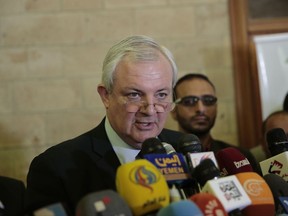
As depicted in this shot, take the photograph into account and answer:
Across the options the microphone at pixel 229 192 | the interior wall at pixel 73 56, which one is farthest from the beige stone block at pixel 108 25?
the microphone at pixel 229 192

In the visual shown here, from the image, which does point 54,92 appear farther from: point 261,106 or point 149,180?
point 149,180

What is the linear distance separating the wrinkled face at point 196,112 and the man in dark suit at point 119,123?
40.6 inches

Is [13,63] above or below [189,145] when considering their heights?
above

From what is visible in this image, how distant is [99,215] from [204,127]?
173 centimetres

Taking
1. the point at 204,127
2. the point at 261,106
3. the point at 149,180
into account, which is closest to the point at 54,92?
the point at 204,127

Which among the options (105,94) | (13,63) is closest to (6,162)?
(13,63)

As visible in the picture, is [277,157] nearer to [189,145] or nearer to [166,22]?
[189,145]

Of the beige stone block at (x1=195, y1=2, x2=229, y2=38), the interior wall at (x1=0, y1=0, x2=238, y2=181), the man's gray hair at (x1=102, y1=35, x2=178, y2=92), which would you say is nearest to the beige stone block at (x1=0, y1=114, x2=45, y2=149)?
the interior wall at (x1=0, y1=0, x2=238, y2=181)

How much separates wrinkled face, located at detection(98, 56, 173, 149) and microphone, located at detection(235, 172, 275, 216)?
42 cm

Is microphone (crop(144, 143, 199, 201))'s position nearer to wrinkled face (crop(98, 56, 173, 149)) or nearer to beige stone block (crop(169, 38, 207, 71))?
wrinkled face (crop(98, 56, 173, 149))

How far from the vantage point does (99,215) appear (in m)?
0.92

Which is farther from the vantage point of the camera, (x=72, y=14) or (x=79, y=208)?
(x=72, y=14)

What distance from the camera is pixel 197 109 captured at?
2.60m

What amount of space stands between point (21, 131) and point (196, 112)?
40.4 inches
